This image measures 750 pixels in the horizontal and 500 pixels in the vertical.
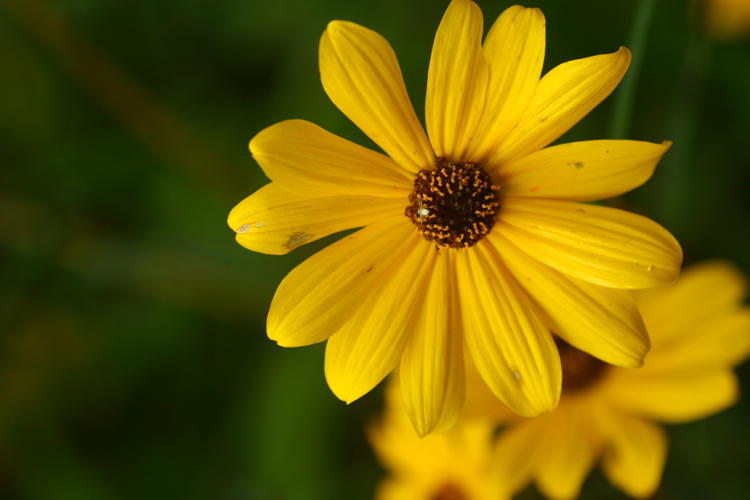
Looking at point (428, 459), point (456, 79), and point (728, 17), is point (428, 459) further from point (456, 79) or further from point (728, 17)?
point (728, 17)

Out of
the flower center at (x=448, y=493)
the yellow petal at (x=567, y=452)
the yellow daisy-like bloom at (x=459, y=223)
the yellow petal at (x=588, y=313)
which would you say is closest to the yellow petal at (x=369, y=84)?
the yellow daisy-like bloom at (x=459, y=223)

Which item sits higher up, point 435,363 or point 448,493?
point 435,363

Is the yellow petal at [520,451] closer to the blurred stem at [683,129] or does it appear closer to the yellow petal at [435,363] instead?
the yellow petal at [435,363]

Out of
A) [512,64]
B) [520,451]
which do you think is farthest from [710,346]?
[512,64]

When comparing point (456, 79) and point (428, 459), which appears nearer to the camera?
point (456, 79)

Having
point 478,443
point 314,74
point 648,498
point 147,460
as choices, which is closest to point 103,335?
point 147,460

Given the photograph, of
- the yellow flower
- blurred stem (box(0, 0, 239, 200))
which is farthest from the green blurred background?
the yellow flower

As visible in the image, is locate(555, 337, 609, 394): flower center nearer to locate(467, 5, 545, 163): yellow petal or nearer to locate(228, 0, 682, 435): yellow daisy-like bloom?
locate(228, 0, 682, 435): yellow daisy-like bloom
